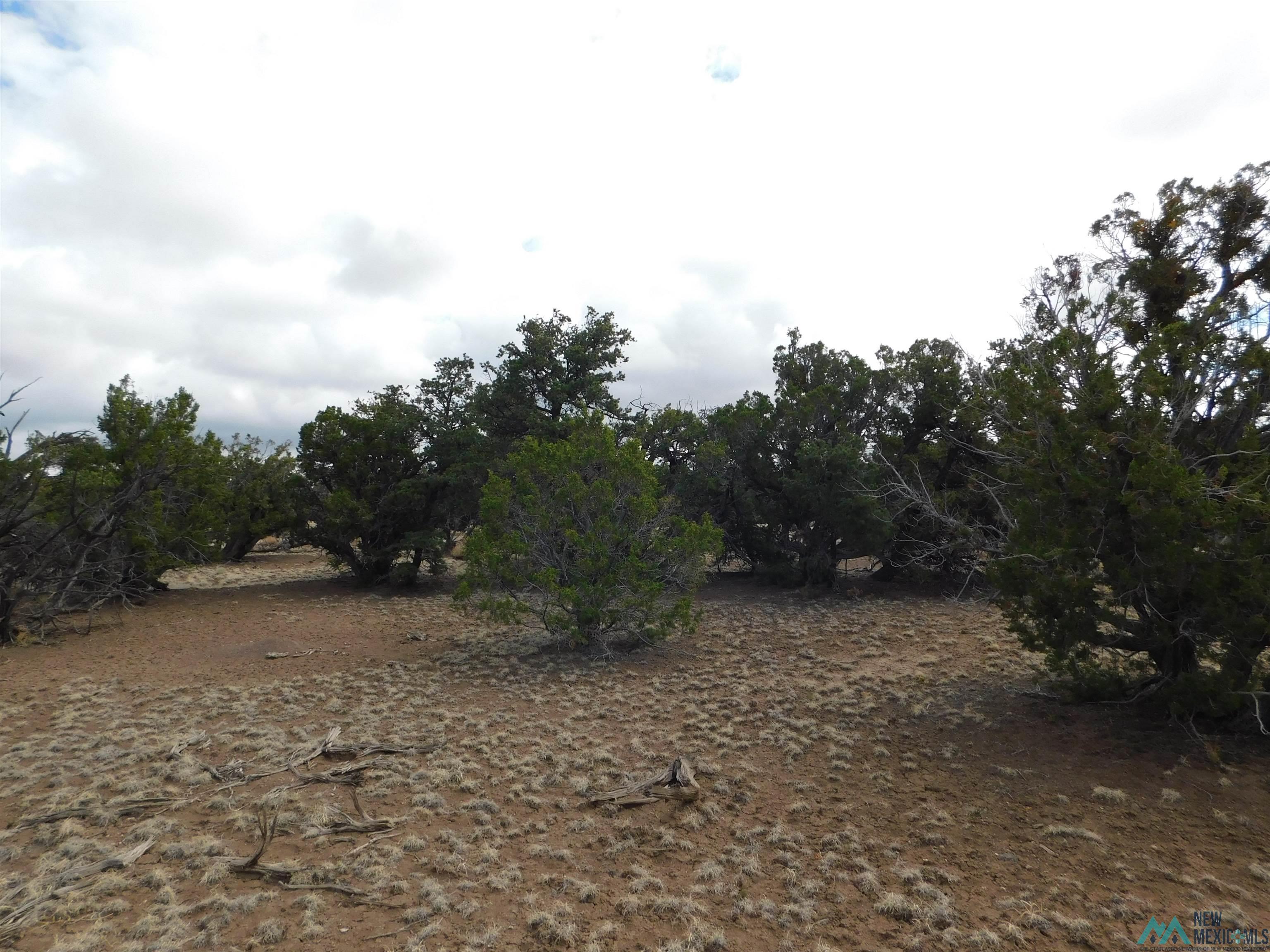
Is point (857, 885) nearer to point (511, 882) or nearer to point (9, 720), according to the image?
point (511, 882)

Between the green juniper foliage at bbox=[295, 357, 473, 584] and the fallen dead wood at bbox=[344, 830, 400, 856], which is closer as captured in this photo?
the fallen dead wood at bbox=[344, 830, 400, 856]

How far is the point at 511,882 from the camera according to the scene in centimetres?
531

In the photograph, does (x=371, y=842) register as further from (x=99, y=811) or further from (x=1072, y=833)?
(x=1072, y=833)

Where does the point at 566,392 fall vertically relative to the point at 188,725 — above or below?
above

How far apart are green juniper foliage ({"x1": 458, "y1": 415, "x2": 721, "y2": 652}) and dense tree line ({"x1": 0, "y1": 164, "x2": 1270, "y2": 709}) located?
0.06 meters

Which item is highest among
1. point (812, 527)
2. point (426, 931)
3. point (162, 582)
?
point (812, 527)

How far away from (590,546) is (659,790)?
5.85 metres

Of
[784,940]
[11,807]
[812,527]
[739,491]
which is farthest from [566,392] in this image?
[784,940]

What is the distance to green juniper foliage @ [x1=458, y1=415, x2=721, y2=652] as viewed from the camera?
481 inches

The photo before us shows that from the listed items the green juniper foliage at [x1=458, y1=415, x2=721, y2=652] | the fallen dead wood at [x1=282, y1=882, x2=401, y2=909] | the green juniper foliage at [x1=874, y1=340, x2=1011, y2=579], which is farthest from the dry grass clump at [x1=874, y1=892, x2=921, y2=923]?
the green juniper foliage at [x1=874, y1=340, x2=1011, y2=579]

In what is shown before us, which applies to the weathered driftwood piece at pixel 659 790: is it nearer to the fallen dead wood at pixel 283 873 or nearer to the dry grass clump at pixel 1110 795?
the fallen dead wood at pixel 283 873

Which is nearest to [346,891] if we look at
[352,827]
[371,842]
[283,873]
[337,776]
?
[283,873]

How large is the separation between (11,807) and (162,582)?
1491 cm

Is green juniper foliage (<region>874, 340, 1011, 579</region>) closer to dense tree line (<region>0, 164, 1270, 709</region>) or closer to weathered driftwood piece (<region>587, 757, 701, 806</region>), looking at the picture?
dense tree line (<region>0, 164, 1270, 709</region>)
